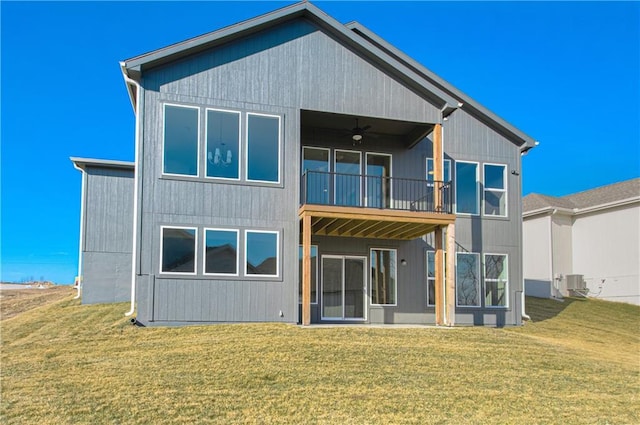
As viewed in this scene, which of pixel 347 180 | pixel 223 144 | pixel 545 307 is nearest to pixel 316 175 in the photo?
pixel 347 180

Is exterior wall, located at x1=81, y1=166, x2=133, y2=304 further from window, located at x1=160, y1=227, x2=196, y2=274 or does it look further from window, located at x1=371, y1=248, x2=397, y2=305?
window, located at x1=371, y1=248, x2=397, y2=305

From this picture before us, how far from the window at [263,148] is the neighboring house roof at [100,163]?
5523 millimetres

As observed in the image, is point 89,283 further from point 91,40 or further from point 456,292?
point 456,292

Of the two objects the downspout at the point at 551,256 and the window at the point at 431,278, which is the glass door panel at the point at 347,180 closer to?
the window at the point at 431,278

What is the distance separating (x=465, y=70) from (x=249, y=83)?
673 inches

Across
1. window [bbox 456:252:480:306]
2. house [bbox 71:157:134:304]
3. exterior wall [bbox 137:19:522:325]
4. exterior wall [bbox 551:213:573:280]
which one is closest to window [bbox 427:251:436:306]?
exterior wall [bbox 137:19:522:325]

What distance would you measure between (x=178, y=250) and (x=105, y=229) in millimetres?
5563

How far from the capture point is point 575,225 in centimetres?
2380

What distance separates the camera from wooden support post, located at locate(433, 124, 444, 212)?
1368 centimetres

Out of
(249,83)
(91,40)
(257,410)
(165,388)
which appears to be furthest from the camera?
(91,40)

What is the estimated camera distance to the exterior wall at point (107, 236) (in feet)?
52.2

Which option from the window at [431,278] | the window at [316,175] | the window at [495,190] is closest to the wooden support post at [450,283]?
the window at [431,278]

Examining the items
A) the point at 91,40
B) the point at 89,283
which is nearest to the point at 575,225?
the point at 89,283

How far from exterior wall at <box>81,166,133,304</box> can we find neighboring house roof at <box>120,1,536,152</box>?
4.11m
